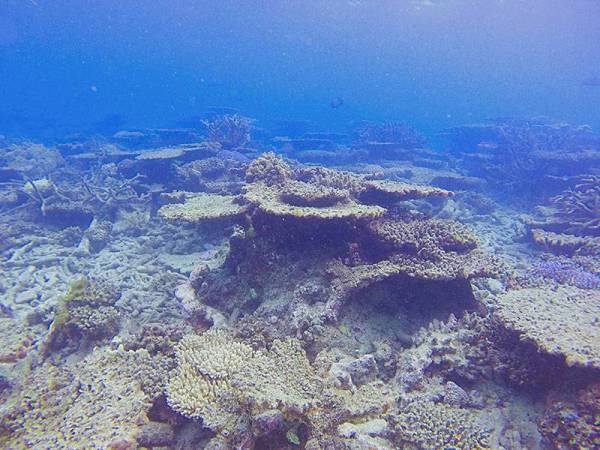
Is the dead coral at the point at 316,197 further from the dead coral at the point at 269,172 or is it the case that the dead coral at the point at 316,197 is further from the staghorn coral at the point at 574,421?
the staghorn coral at the point at 574,421

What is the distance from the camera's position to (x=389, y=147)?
22672 mm

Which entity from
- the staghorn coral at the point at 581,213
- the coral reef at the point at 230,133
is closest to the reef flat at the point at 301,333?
the staghorn coral at the point at 581,213

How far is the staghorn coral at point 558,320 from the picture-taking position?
11.4ft

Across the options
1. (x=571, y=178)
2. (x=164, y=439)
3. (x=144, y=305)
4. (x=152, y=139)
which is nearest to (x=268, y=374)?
(x=164, y=439)

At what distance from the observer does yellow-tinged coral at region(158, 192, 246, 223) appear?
18.7ft

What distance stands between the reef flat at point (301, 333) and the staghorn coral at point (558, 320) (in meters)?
0.02

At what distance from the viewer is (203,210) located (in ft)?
19.9

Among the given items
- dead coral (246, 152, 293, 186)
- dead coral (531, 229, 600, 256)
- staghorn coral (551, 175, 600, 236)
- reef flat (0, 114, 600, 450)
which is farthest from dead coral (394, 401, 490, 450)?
staghorn coral (551, 175, 600, 236)

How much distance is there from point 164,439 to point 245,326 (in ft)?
5.01

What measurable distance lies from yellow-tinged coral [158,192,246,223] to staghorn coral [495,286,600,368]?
4177 mm

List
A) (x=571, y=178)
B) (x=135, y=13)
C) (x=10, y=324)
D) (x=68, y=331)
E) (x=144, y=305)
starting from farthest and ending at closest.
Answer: (x=135, y=13) → (x=571, y=178) → (x=144, y=305) → (x=10, y=324) → (x=68, y=331)

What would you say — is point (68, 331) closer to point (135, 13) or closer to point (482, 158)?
point (482, 158)

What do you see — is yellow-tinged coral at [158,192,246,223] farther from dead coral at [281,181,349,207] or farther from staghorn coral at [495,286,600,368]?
staghorn coral at [495,286,600,368]

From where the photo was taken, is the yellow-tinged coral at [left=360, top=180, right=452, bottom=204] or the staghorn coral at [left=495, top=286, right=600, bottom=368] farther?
the yellow-tinged coral at [left=360, top=180, right=452, bottom=204]
